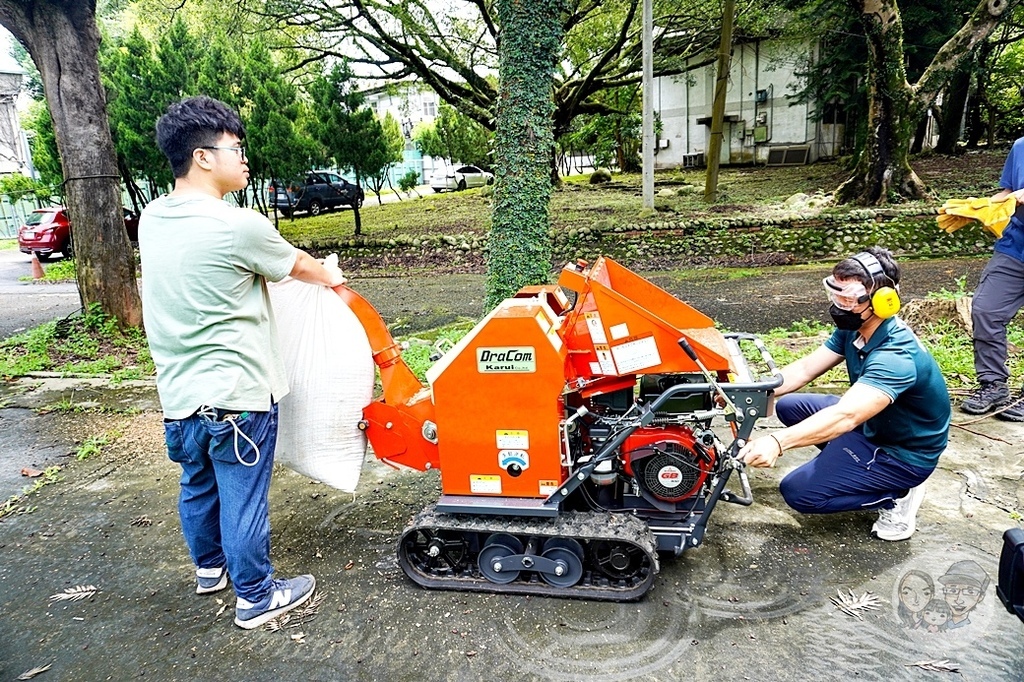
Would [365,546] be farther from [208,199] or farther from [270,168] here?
[270,168]

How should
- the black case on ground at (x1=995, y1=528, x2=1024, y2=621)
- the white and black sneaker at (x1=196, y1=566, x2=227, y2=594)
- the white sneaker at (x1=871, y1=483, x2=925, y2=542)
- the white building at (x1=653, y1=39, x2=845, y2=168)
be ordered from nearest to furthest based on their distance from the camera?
1. the black case on ground at (x1=995, y1=528, x2=1024, y2=621)
2. the white and black sneaker at (x1=196, y1=566, x2=227, y2=594)
3. the white sneaker at (x1=871, y1=483, x2=925, y2=542)
4. the white building at (x1=653, y1=39, x2=845, y2=168)

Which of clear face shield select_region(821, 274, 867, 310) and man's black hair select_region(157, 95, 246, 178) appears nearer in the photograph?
man's black hair select_region(157, 95, 246, 178)

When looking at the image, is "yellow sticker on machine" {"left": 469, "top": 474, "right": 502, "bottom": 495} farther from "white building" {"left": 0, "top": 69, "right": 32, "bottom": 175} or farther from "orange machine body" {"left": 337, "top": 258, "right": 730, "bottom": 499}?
"white building" {"left": 0, "top": 69, "right": 32, "bottom": 175}

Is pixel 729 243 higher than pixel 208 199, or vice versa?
pixel 208 199

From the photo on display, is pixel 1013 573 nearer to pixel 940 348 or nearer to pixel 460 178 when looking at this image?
pixel 940 348

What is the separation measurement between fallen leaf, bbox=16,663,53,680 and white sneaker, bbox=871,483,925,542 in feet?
11.7

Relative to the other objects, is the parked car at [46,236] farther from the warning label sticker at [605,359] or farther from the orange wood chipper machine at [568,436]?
the warning label sticker at [605,359]

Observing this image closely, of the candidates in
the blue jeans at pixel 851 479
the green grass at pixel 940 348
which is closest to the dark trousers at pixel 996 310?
the green grass at pixel 940 348

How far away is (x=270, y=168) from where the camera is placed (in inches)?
578

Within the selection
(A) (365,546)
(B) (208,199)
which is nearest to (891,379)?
(A) (365,546)

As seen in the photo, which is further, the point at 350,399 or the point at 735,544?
the point at 735,544

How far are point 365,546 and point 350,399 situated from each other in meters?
0.85

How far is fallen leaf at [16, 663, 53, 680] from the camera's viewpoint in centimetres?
249

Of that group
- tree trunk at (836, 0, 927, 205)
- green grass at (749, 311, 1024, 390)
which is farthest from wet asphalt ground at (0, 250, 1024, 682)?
tree trunk at (836, 0, 927, 205)
